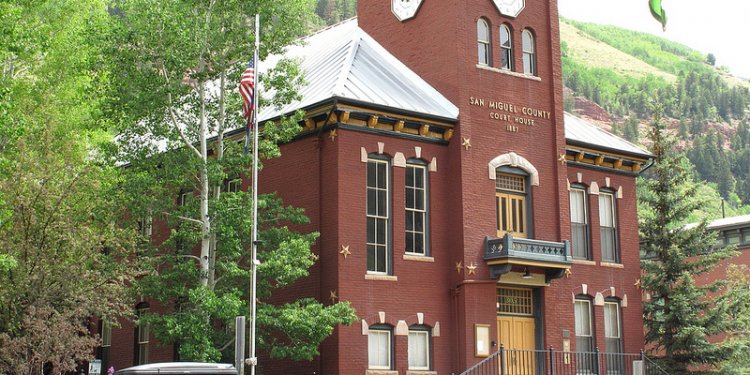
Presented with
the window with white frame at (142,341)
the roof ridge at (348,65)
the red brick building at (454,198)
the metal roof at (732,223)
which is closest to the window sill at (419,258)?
the red brick building at (454,198)

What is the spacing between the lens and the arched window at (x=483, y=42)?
31391 millimetres

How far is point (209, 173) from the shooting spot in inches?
992

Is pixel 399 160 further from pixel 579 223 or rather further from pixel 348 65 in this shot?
pixel 579 223

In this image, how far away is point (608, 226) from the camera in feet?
113

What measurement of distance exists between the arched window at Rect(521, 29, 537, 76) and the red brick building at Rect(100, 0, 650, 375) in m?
0.07

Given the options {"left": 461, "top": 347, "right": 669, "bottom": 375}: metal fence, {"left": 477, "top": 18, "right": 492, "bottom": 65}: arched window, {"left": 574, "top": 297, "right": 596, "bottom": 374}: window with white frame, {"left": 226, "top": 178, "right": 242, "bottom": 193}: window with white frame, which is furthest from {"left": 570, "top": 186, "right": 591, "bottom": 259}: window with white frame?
{"left": 226, "top": 178, "right": 242, "bottom": 193}: window with white frame

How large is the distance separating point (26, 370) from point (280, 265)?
6.54 meters

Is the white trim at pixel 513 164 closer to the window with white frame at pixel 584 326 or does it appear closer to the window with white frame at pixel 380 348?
the window with white frame at pixel 584 326

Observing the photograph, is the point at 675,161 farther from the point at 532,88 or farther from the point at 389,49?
the point at 389,49

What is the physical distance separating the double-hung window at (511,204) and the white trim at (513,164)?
0.34 meters

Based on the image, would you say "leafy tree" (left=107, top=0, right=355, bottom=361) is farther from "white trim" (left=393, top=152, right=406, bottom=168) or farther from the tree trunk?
"white trim" (left=393, top=152, right=406, bottom=168)

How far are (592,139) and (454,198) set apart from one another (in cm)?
766

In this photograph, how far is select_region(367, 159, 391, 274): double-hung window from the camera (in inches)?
1110

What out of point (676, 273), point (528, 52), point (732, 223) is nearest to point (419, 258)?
point (528, 52)
